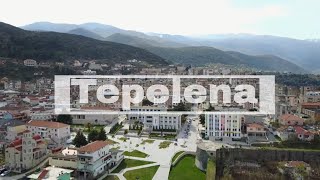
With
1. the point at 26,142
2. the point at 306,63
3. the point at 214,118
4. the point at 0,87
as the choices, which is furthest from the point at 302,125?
the point at 306,63

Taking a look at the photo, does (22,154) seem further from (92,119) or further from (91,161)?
(92,119)

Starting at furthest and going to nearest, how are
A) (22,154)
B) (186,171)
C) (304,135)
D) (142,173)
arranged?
(304,135)
(186,171)
(22,154)
(142,173)

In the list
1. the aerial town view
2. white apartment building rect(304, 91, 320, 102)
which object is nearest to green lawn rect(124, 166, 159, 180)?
the aerial town view

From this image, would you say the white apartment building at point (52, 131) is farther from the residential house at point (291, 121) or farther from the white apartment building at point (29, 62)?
the white apartment building at point (29, 62)

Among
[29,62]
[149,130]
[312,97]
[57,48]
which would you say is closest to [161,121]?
[149,130]

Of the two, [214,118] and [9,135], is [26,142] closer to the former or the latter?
[9,135]

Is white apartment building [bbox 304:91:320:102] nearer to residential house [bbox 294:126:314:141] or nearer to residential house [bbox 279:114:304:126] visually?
residential house [bbox 279:114:304:126]

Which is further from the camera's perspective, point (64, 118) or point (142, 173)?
point (64, 118)
